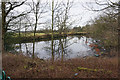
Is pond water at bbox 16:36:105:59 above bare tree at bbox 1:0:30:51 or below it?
below

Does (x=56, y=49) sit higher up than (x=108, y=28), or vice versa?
(x=108, y=28)

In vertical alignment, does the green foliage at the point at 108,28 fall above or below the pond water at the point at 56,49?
above

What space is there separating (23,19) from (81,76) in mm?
4897

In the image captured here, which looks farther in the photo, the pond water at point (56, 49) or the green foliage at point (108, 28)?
the green foliage at point (108, 28)

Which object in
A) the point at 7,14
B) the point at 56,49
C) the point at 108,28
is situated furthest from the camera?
the point at 108,28

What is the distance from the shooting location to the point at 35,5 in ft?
15.9

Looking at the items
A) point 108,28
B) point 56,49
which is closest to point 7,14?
point 56,49

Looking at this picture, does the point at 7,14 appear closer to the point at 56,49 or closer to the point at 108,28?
the point at 56,49

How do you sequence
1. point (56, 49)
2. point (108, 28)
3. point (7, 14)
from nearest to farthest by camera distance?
point (7, 14) → point (56, 49) → point (108, 28)

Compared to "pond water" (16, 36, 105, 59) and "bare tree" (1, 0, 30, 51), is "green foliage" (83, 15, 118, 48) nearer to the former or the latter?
"pond water" (16, 36, 105, 59)

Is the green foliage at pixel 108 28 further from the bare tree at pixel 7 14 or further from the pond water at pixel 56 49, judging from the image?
the bare tree at pixel 7 14

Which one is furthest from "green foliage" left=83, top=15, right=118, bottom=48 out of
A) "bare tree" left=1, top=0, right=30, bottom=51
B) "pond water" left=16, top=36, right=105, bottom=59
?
"bare tree" left=1, top=0, right=30, bottom=51

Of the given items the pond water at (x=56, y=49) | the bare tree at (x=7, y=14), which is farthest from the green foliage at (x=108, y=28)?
the bare tree at (x=7, y=14)

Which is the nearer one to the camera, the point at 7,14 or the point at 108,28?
the point at 7,14
